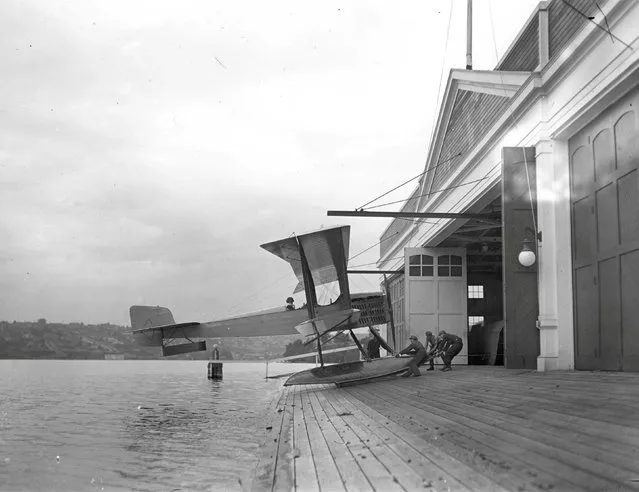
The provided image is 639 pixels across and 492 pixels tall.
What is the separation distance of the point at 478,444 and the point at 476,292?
2720 cm

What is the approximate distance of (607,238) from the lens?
39.0ft

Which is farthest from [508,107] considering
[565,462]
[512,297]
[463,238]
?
[565,462]

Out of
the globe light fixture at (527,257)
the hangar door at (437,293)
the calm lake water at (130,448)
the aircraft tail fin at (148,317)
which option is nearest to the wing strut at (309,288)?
the calm lake water at (130,448)

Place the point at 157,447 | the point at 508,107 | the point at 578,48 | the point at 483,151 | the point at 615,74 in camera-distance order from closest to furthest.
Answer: the point at 157,447, the point at 615,74, the point at 578,48, the point at 508,107, the point at 483,151

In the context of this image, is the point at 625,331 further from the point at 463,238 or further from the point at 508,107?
the point at 463,238

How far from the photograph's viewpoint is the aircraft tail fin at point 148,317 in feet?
89.8

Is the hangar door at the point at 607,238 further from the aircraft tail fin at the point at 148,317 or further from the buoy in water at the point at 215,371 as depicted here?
the buoy in water at the point at 215,371

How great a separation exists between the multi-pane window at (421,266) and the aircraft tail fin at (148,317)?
10734 millimetres

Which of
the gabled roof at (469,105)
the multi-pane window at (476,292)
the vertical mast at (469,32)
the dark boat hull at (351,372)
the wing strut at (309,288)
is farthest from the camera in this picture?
the multi-pane window at (476,292)

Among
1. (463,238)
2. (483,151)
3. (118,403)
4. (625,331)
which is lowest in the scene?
(118,403)

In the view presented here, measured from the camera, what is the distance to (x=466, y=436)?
618cm

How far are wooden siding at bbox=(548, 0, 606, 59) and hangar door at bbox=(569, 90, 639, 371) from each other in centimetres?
186

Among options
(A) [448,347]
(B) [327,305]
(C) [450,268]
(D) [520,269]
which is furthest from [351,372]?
(C) [450,268]

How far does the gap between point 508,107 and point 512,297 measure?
4.90m
